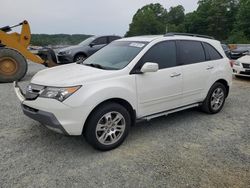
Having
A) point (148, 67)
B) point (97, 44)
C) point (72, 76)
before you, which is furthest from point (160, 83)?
point (97, 44)

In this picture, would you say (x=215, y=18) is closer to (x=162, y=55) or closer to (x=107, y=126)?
(x=162, y=55)

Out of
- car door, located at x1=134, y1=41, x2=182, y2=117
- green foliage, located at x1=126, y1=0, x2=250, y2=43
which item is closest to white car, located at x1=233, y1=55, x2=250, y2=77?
car door, located at x1=134, y1=41, x2=182, y2=117

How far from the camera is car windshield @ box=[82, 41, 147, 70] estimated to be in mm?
4262

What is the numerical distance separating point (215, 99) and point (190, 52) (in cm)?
125

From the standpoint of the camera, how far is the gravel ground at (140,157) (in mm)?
3172

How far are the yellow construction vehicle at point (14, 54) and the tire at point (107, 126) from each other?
6446mm

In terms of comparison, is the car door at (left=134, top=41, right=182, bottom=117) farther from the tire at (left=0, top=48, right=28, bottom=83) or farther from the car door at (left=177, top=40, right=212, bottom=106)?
the tire at (left=0, top=48, right=28, bottom=83)

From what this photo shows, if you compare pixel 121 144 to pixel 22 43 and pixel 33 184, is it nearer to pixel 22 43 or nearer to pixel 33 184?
pixel 33 184

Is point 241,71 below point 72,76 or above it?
below

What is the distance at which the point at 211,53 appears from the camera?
5422 mm

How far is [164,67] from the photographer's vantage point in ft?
14.8

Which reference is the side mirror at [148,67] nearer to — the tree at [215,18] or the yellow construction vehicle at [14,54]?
the yellow construction vehicle at [14,54]

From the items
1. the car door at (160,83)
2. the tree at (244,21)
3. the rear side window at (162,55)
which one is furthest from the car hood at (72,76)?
the tree at (244,21)

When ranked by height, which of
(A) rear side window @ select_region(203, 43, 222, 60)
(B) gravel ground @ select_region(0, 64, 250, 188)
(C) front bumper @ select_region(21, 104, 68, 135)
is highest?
(A) rear side window @ select_region(203, 43, 222, 60)
